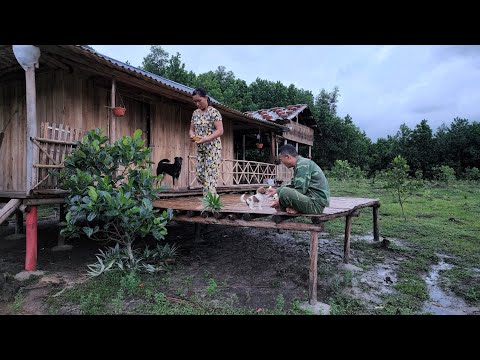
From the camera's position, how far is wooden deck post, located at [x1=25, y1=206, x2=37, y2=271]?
530 cm

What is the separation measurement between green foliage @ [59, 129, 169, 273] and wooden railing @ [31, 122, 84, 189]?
335 millimetres

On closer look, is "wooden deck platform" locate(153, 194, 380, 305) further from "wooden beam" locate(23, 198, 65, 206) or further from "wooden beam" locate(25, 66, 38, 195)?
"wooden beam" locate(25, 66, 38, 195)

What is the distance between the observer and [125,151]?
5.26 metres

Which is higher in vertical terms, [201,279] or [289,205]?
[289,205]

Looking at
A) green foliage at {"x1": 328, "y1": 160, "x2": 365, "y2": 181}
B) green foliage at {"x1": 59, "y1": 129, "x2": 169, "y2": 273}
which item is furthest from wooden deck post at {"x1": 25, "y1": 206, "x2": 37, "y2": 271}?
green foliage at {"x1": 328, "y1": 160, "x2": 365, "y2": 181}

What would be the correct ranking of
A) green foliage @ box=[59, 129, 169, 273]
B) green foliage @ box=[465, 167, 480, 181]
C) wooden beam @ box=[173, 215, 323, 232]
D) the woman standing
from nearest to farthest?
wooden beam @ box=[173, 215, 323, 232]
green foliage @ box=[59, 129, 169, 273]
the woman standing
green foliage @ box=[465, 167, 480, 181]

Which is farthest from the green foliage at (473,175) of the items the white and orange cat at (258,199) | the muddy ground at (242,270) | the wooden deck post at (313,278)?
the wooden deck post at (313,278)

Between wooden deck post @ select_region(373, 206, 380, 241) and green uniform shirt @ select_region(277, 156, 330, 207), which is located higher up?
green uniform shirt @ select_region(277, 156, 330, 207)

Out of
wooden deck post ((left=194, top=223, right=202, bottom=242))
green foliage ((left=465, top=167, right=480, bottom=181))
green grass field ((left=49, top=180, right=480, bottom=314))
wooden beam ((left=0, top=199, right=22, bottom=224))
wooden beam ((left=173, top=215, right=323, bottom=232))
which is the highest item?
green foliage ((left=465, top=167, right=480, bottom=181))

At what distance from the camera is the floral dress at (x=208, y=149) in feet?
18.8

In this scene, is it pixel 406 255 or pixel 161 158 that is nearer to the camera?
pixel 406 255
